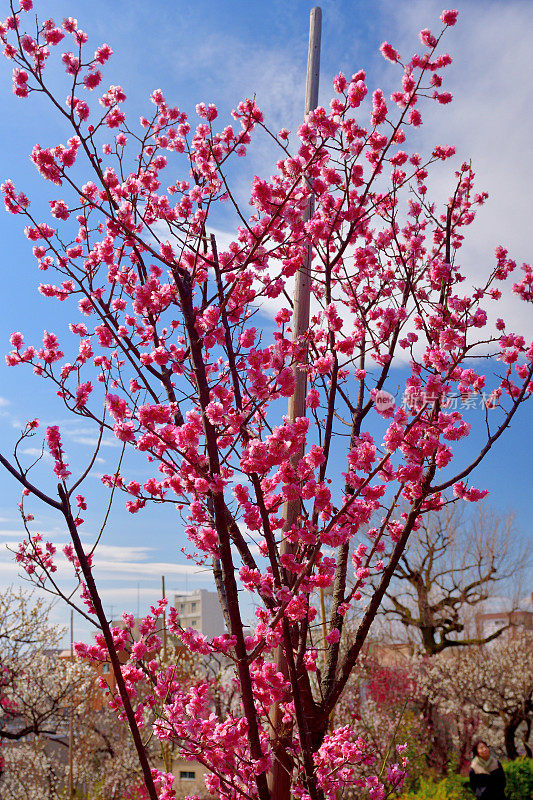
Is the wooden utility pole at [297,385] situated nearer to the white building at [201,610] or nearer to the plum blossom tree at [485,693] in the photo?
the plum blossom tree at [485,693]

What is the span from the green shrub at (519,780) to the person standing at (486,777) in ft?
8.39

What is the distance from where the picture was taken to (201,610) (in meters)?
45.3

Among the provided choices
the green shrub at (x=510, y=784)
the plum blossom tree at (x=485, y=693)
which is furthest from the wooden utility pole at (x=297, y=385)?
the plum blossom tree at (x=485, y=693)

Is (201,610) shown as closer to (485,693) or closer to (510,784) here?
(485,693)

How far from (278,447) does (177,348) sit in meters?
1.30

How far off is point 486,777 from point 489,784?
8cm

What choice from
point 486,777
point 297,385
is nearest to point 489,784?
point 486,777

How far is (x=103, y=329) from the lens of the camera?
9.92 ft

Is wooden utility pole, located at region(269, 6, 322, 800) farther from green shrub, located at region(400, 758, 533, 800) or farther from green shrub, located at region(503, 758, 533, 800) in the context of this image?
green shrub, located at region(503, 758, 533, 800)

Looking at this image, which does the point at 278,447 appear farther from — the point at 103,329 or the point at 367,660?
the point at 367,660

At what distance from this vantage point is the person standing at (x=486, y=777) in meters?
8.26

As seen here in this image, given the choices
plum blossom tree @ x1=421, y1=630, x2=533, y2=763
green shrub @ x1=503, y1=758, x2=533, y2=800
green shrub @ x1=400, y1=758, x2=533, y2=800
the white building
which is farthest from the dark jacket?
the white building

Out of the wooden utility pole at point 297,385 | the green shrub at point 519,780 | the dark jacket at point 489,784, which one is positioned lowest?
the green shrub at point 519,780

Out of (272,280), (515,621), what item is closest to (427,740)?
(515,621)
